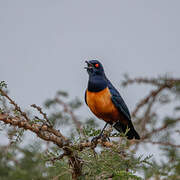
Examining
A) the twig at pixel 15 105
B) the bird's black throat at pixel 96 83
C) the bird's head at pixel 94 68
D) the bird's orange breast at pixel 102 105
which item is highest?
the bird's head at pixel 94 68

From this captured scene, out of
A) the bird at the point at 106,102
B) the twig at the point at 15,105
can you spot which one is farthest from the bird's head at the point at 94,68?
the twig at the point at 15,105

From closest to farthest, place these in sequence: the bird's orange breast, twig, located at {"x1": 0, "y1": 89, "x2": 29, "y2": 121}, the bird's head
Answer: twig, located at {"x1": 0, "y1": 89, "x2": 29, "y2": 121}
the bird's orange breast
the bird's head

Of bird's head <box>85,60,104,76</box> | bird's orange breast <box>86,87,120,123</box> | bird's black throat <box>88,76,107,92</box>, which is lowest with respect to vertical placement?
bird's orange breast <box>86,87,120,123</box>

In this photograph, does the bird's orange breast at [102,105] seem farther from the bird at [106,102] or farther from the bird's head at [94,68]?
the bird's head at [94,68]

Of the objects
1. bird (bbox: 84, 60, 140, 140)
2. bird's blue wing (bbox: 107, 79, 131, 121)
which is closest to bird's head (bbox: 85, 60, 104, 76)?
bird (bbox: 84, 60, 140, 140)

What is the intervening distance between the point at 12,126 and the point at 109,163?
75 cm

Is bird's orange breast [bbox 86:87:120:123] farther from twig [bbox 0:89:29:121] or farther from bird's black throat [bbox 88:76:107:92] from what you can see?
twig [bbox 0:89:29:121]

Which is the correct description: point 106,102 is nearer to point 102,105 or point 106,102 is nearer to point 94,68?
point 102,105

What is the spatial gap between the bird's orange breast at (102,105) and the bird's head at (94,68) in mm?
409

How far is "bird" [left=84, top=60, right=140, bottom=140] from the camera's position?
4.44 meters

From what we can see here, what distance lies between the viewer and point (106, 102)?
4.46m

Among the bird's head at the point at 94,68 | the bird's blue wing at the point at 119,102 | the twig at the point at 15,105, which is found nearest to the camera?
the twig at the point at 15,105

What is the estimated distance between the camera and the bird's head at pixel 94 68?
4.91 m

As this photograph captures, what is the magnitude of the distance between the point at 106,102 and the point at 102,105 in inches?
3.3
